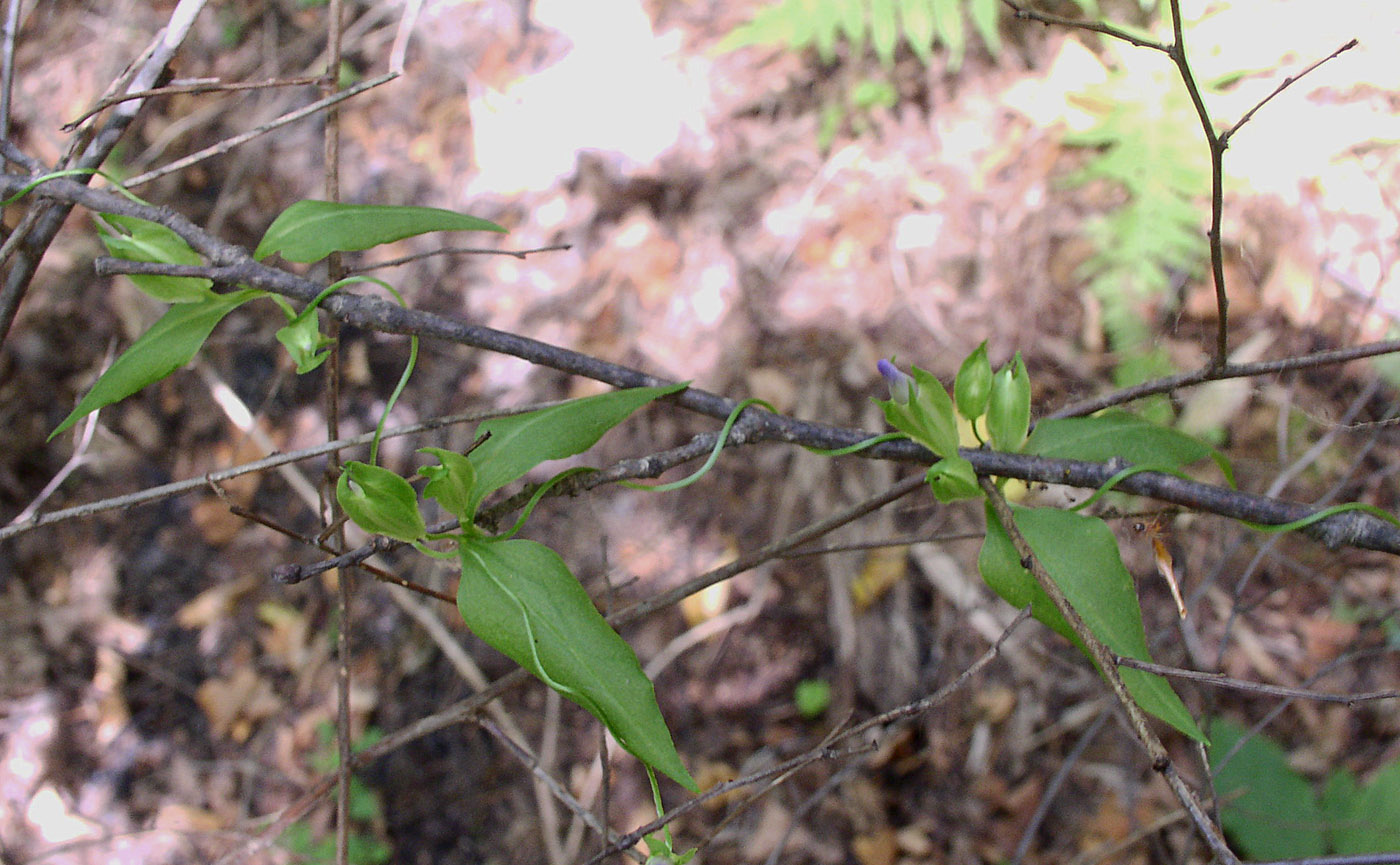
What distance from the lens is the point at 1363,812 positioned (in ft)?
5.53

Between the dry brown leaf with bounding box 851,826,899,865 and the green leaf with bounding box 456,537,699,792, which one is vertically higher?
the green leaf with bounding box 456,537,699,792

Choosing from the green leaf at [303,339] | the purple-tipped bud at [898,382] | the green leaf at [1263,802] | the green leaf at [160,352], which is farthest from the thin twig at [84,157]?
the green leaf at [1263,802]

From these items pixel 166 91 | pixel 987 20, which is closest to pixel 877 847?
pixel 166 91

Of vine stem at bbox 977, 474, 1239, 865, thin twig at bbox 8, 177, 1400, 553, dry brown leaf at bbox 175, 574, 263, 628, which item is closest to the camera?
vine stem at bbox 977, 474, 1239, 865

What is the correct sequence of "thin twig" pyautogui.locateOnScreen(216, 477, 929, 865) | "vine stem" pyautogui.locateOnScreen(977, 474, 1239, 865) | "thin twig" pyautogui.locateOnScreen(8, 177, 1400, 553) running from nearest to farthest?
"vine stem" pyautogui.locateOnScreen(977, 474, 1239, 865) < "thin twig" pyautogui.locateOnScreen(8, 177, 1400, 553) < "thin twig" pyautogui.locateOnScreen(216, 477, 929, 865)

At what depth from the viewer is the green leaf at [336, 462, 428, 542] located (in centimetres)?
79

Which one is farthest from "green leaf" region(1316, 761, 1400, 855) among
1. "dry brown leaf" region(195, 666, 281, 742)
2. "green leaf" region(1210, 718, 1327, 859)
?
"dry brown leaf" region(195, 666, 281, 742)

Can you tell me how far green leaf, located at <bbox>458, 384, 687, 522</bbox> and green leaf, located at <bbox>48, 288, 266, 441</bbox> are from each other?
306mm

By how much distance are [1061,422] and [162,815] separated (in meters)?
2.32

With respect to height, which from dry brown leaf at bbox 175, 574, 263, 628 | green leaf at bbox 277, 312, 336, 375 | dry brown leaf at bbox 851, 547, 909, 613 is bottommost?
dry brown leaf at bbox 851, 547, 909, 613

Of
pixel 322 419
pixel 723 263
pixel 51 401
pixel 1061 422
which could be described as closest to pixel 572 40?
pixel 723 263

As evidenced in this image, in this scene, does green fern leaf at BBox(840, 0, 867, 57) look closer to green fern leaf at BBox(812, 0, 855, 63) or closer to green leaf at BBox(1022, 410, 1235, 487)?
green fern leaf at BBox(812, 0, 855, 63)

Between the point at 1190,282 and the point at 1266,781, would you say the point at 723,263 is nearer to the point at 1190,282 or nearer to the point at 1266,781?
the point at 1190,282

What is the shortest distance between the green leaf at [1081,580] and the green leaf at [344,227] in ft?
2.12
